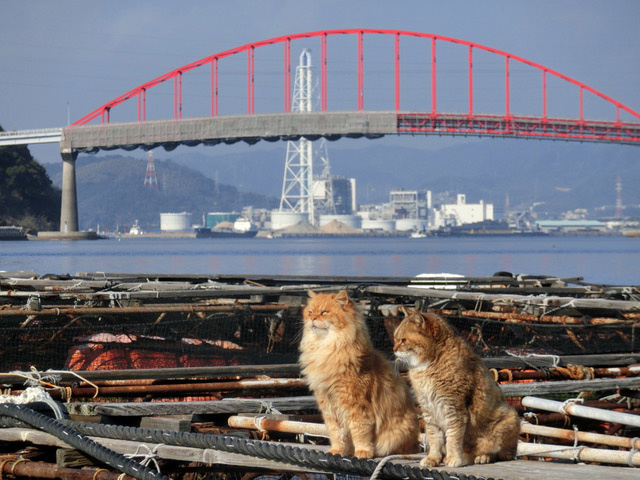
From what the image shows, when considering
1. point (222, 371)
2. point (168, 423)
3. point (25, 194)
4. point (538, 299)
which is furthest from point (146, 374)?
point (25, 194)

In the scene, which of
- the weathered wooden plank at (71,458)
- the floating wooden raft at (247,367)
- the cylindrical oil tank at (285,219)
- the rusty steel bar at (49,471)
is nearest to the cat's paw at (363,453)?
the floating wooden raft at (247,367)

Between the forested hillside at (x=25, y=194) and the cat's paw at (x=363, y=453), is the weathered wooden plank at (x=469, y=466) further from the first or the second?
the forested hillside at (x=25, y=194)

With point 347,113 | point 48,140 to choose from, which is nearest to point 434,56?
point 347,113

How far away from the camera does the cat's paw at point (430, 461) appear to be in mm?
3795

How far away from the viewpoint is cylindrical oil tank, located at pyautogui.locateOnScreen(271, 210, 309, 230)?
188250 millimetres

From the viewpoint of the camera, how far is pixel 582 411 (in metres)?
5.19

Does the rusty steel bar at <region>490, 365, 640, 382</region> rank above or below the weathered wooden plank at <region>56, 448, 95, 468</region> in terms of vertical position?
below

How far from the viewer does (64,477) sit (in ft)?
13.9

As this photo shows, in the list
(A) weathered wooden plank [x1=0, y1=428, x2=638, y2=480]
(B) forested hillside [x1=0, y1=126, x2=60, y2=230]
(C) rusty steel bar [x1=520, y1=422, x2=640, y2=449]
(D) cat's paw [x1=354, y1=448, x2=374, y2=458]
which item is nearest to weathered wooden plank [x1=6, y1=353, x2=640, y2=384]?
(C) rusty steel bar [x1=520, y1=422, x2=640, y2=449]

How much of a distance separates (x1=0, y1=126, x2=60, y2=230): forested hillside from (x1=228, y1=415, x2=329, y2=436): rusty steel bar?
85.8 meters

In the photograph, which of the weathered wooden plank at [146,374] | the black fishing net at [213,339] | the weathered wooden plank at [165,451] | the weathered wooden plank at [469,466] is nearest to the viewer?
the weathered wooden plank at [469,466]

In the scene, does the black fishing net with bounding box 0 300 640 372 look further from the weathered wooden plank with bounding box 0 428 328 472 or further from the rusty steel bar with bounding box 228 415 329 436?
the weathered wooden plank with bounding box 0 428 328 472

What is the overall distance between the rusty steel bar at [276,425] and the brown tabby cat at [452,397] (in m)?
0.77

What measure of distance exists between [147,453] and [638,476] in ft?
6.59
